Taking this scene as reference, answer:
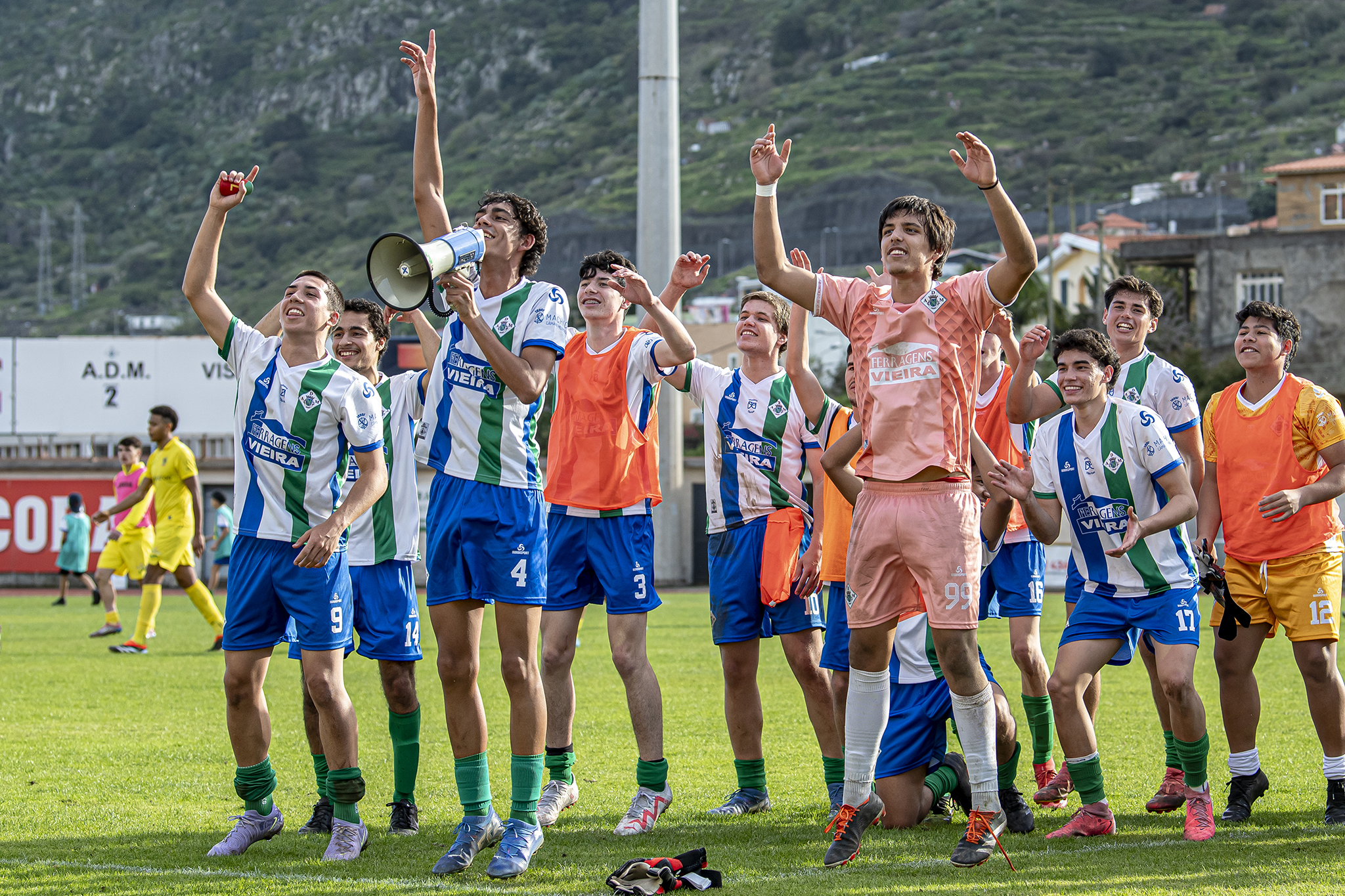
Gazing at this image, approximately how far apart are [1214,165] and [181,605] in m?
106

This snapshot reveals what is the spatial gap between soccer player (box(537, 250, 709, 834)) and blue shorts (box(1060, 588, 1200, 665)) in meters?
2.09

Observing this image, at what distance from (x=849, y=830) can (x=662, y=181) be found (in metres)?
22.9

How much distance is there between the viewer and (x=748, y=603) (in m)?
7.27

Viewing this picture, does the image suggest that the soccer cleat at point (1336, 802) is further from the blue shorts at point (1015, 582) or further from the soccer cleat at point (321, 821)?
the soccer cleat at point (321, 821)

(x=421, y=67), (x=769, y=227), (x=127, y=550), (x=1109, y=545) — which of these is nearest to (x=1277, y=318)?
(x=1109, y=545)

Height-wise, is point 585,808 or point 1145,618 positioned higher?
point 1145,618

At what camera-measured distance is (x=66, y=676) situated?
13031 mm

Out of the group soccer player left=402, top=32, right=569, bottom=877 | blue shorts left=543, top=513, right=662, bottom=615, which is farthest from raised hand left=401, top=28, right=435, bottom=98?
blue shorts left=543, top=513, right=662, bottom=615

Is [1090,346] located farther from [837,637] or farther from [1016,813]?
[1016,813]

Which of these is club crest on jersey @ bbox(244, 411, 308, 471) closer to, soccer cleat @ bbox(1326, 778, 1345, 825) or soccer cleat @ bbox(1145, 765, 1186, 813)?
soccer cleat @ bbox(1145, 765, 1186, 813)

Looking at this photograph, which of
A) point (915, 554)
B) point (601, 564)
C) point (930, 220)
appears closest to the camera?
point (915, 554)

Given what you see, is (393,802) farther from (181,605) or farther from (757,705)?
(181,605)

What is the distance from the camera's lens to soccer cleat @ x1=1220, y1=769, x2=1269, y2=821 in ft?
22.3

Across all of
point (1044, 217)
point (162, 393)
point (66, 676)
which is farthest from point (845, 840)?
point (1044, 217)
